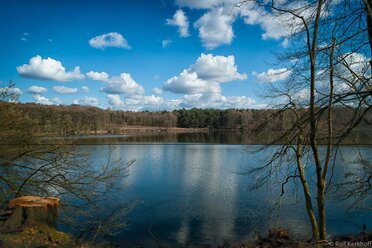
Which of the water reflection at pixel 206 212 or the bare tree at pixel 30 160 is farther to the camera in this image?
the water reflection at pixel 206 212

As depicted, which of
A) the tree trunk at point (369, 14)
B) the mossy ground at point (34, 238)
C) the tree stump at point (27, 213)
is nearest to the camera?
the tree trunk at point (369, 14)

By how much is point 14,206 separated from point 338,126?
25.5 feet

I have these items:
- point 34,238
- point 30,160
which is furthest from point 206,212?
point 34,238

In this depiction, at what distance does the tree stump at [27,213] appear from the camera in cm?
644

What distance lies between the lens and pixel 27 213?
6.58 metres

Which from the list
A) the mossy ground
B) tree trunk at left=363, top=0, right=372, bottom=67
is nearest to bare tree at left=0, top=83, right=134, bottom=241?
the mossy ground

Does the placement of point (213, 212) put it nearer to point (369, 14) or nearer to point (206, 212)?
point (206, 212)

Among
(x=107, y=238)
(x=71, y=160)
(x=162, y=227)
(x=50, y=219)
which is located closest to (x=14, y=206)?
(x=50, y=219)

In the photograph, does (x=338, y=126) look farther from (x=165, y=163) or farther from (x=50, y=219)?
(x=165, y=163)

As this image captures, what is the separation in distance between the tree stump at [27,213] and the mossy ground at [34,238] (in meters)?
0.19

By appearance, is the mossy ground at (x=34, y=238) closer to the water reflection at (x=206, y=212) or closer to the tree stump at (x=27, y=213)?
the tree stump at (x=27, y=213)

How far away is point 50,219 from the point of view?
693 cm

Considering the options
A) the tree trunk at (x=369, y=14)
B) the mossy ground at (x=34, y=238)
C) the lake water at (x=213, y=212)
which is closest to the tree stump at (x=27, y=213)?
the mossy ground at (x=34, y=238)

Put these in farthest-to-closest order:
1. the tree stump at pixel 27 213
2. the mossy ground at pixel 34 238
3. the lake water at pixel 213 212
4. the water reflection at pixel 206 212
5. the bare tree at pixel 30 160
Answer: the water reflection at pixel 206 212 → the lake water at pixel 213 212 → the bare tree at pixel 30 160 → the tree stump at pixel 27 213 → the mossy ground at pixel 34 238
